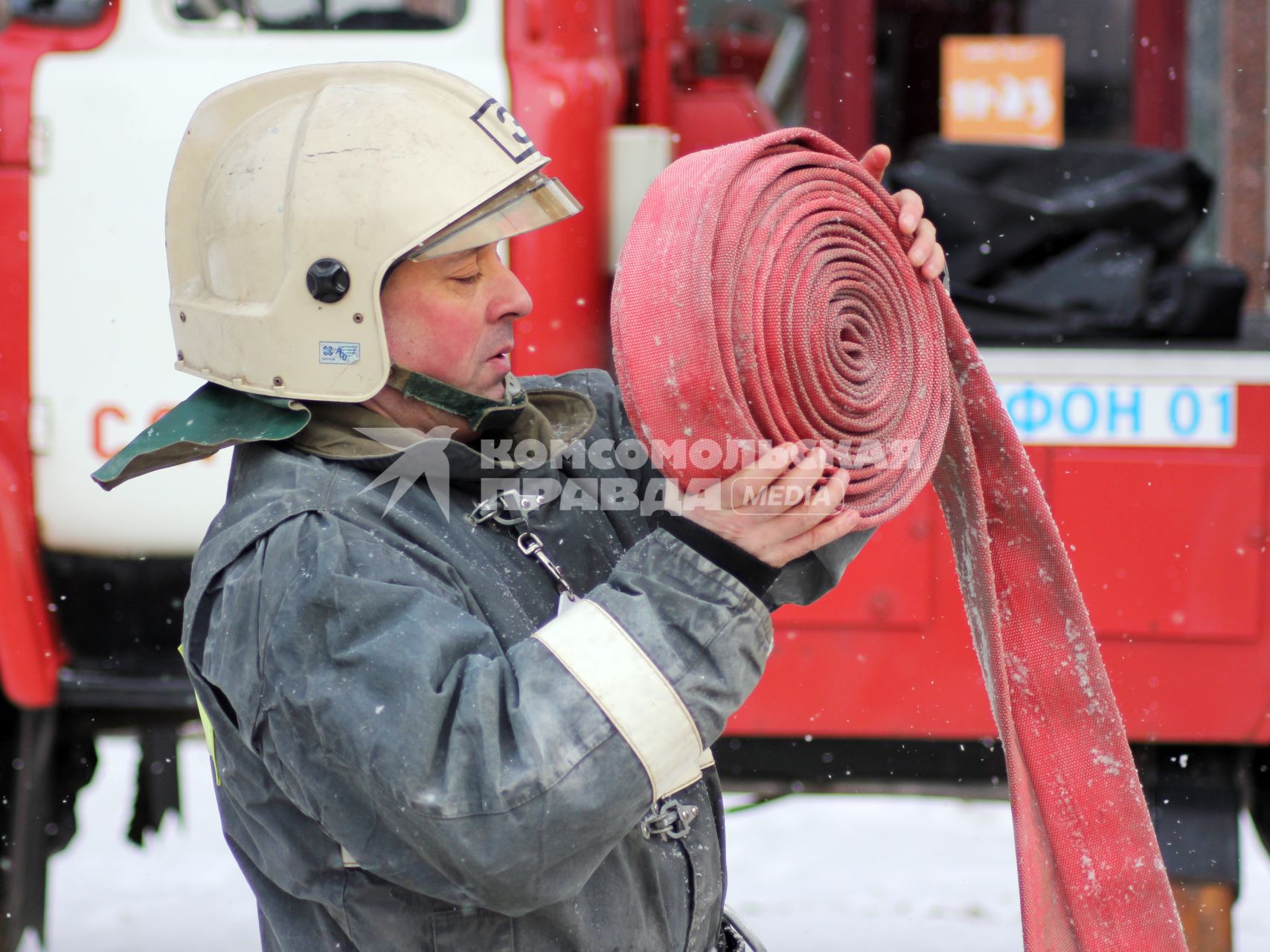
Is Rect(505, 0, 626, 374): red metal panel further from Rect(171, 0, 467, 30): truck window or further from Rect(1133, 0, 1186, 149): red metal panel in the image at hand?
Rect(1133, 0, 1186, 149): red metal panel

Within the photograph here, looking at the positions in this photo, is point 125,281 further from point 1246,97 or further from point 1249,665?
point 1246,97

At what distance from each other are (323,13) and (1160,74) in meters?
3.36

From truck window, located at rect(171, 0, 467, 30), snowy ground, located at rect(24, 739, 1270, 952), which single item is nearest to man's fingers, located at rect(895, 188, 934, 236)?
truck window, located at rect(171, 0, 467, 30)

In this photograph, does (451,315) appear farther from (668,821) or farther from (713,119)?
(713,119)

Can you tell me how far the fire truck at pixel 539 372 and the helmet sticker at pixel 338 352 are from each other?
1252 millimetres

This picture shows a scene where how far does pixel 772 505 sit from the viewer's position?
3.84 ft

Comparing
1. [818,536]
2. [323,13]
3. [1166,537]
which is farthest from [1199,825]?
[323,13]

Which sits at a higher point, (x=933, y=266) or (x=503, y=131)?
(x=503, y=131)

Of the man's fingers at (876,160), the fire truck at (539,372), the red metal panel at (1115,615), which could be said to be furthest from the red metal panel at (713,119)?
the man's fingers at (876,160)

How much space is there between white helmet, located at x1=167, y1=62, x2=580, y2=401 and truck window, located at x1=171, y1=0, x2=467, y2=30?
52.8 inches

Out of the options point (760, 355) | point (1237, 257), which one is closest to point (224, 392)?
point (760, 355)

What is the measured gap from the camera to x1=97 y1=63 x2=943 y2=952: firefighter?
3.64ft

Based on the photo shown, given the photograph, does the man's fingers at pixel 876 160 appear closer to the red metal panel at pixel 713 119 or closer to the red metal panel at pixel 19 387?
the red metal panel at pixel 713 119

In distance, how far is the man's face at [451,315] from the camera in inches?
55.9
